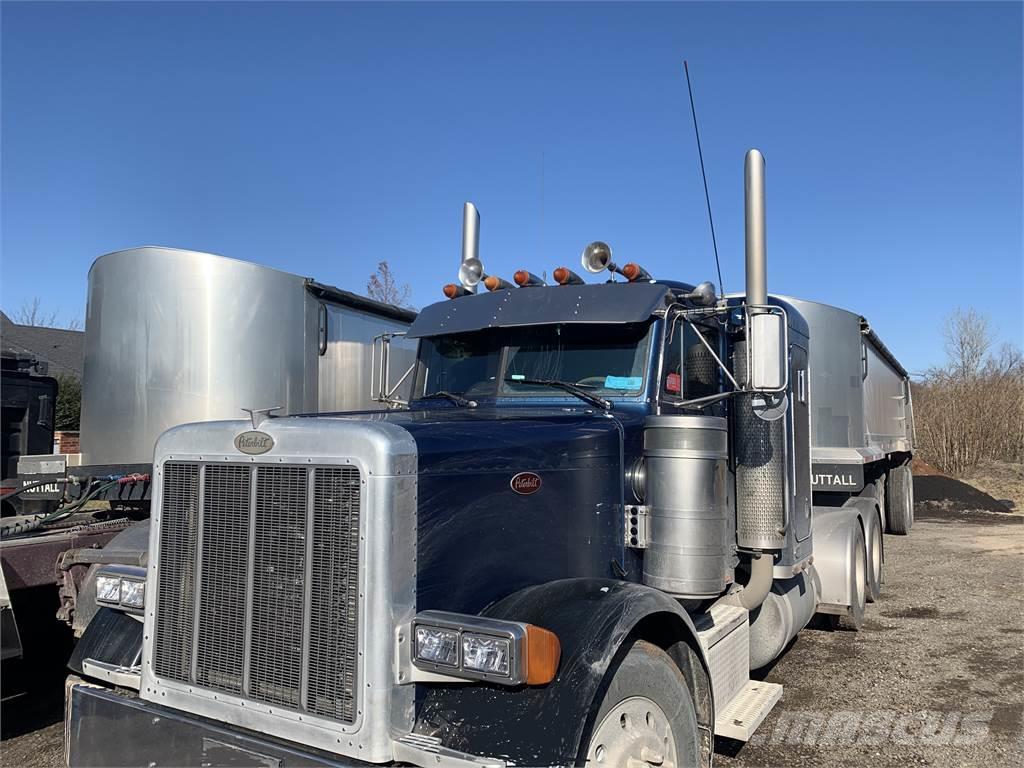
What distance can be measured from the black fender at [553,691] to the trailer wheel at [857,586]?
14.7 feet

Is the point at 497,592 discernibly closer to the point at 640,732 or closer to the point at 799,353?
the point at 640,732

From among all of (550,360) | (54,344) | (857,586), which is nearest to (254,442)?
(550,360)

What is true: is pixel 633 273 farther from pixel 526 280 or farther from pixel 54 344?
pixel 54 344

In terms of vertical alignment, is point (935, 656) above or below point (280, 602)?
below

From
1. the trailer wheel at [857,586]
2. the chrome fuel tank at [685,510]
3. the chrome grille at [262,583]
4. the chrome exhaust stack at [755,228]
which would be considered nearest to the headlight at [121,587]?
the chrome grille at [262,583]

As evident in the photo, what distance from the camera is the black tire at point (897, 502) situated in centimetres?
1316

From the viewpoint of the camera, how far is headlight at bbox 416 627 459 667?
250 centimetres

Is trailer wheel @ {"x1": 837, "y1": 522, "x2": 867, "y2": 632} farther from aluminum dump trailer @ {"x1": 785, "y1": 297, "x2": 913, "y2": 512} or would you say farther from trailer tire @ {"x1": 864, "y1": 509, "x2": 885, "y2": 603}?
aluminum dump trailer @ {"x1": 785, "y1": 297, "x2": 913, "y2": 512}

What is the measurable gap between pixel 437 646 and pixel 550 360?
6.63 feet

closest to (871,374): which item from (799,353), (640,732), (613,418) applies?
(799,353)

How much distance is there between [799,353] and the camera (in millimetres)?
5344

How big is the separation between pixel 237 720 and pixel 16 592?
297cm

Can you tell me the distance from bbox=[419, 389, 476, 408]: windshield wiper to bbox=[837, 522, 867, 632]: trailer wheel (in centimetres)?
429

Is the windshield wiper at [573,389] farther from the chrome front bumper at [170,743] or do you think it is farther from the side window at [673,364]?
the chrome front bumper at [170,743]
